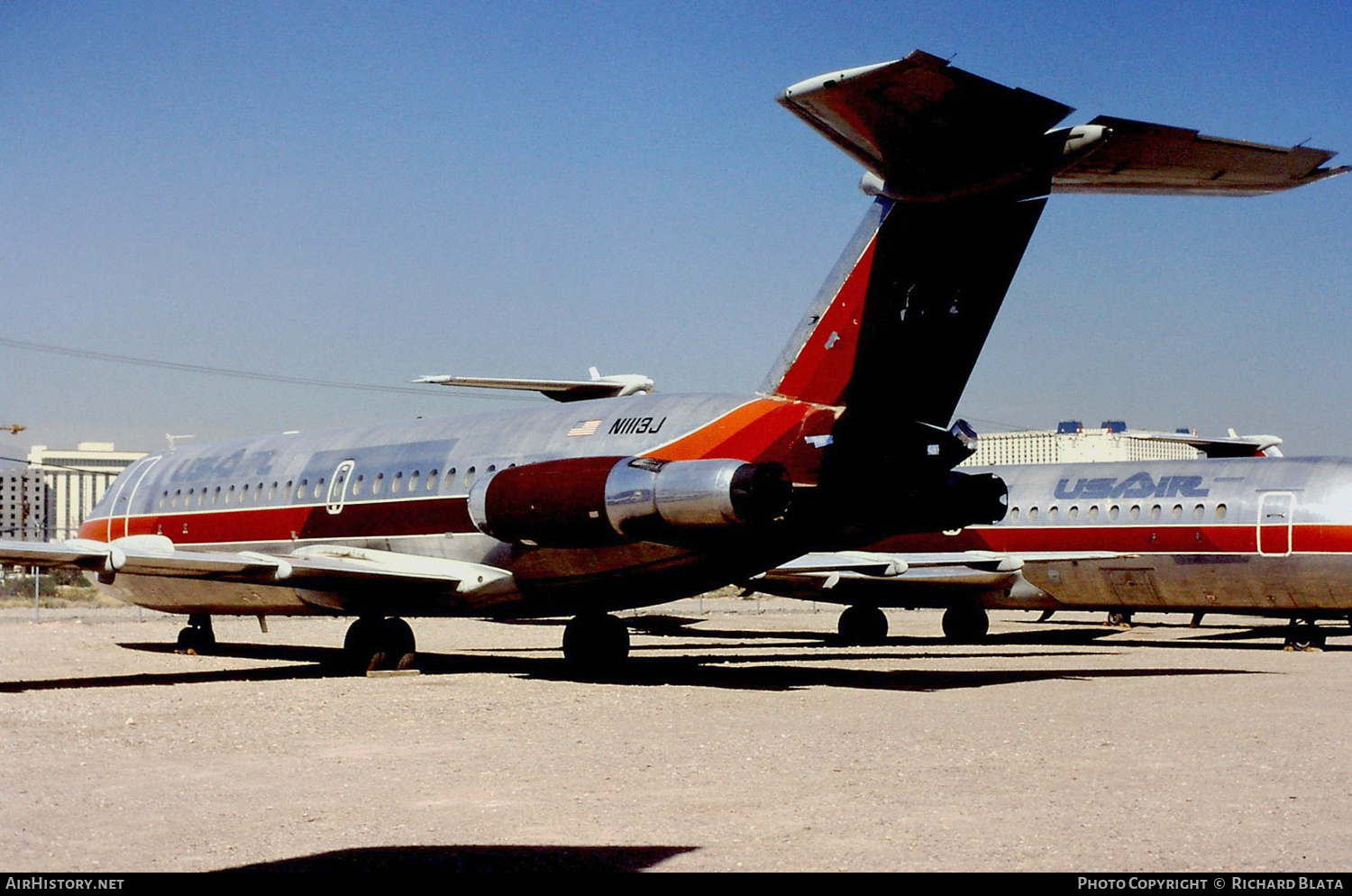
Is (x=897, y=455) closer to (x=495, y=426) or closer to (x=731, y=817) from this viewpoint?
(x=495, y=426)

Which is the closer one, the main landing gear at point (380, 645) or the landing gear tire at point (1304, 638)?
the main landing gear at point (380, 645)

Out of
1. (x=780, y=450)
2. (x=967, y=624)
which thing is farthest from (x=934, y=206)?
(x=967, y=624)

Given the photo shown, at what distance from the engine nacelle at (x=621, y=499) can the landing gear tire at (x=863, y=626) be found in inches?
503

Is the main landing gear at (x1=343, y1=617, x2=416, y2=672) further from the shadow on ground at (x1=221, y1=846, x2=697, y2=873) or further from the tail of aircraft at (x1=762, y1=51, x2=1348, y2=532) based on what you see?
the shadow on ground at (x1=221, y1=846, x2=697, y2=873)

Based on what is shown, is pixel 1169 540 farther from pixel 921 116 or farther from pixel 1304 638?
pixel 921 116

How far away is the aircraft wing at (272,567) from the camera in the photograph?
56.4 feet

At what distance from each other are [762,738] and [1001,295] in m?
5.79

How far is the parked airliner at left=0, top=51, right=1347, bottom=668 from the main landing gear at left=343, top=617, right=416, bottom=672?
4 centimetres

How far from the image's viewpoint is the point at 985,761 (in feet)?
35.0

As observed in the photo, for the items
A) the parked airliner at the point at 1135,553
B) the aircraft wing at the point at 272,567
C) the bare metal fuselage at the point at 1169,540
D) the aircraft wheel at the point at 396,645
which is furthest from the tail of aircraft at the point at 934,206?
the bare metal fuselage at the point at 1169,540

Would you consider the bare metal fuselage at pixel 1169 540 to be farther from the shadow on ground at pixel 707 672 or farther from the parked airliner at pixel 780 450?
the parked airliner at pixel 780 450

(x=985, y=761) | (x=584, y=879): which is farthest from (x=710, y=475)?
(x=584, y=879)

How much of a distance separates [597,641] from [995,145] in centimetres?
944

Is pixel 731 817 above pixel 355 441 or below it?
below
